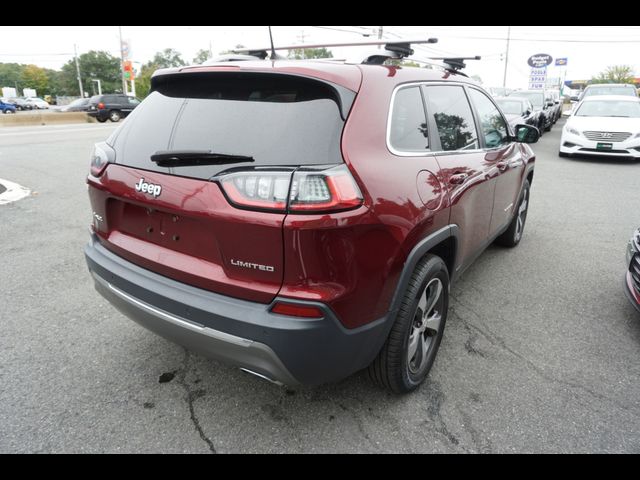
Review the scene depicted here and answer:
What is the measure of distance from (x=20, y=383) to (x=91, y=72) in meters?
95.2

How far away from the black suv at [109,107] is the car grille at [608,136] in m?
23.7

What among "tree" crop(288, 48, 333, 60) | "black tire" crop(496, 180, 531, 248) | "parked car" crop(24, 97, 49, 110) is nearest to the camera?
"black tire" crop(496, 180, 531, 248)

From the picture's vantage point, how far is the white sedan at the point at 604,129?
10.7m

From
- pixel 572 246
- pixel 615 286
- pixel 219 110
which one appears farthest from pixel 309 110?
pixel 572 246

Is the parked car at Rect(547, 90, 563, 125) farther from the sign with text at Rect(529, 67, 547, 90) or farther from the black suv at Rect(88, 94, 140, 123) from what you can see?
the black suv at Rect(88, 94, 140, 123)

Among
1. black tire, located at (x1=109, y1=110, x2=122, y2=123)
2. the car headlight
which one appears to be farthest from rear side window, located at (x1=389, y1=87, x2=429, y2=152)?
black tire, located at (x1=109, y1=110, x2=122, y2=123)

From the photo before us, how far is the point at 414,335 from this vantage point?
252 cm

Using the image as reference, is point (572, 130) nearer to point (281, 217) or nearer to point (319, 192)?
point (319, 192)

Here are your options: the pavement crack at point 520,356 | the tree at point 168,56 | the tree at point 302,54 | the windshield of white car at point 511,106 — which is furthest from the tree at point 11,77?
the pavement crack at point 520,356

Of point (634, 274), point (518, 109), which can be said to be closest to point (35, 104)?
point (518, 109)

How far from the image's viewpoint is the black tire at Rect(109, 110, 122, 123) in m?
26.7

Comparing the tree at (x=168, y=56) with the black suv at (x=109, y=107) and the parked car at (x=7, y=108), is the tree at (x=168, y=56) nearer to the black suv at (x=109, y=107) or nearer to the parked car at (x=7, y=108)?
the parked car at (x=7, y=108)

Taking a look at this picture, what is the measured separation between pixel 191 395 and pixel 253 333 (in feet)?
3.07

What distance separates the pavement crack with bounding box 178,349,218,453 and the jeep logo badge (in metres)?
1.15
